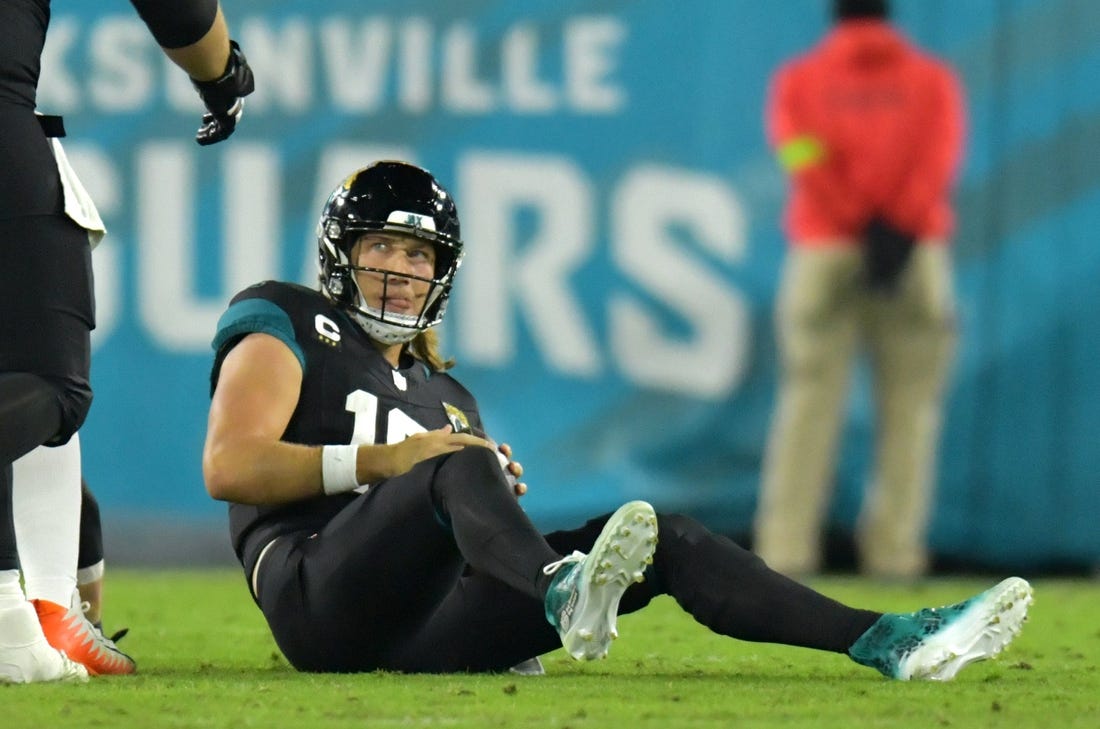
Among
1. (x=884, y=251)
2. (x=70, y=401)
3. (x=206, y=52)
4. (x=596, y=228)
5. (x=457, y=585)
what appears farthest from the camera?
(x=596, y=228)

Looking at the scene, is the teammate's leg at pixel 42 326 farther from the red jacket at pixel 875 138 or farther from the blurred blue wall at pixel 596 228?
the red jacket at pixel 875 138

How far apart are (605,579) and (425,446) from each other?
58cm

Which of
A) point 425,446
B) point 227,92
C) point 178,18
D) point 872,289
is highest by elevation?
point 178,18

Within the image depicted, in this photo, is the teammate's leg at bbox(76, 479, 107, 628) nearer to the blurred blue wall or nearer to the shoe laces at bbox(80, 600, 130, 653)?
the shoe laces at bbox(80, 600, 130, 653)

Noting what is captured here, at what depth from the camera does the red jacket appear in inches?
275

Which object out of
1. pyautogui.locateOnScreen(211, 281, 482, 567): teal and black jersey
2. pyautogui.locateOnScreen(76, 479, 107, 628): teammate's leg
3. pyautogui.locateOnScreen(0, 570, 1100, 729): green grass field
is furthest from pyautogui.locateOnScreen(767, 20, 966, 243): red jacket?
pyautogui.locateOnScreen(76, 479, 107, 628): teammate's leg

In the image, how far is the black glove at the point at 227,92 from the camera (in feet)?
10.8

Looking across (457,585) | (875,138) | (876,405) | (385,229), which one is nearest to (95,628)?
(457,585)

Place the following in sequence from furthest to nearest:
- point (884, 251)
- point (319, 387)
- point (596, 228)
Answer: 1. point (596, 228)
2. point (884, 251)
3. point (319, 387)

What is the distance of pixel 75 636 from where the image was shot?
130 inches

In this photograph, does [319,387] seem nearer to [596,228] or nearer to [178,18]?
[178,18]

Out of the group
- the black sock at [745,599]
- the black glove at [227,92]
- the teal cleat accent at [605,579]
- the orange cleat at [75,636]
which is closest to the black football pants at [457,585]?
the black sock at [745,599]

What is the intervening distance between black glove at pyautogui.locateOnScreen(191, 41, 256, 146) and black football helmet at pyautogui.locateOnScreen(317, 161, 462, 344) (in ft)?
1.06

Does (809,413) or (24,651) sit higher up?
(24,651)
